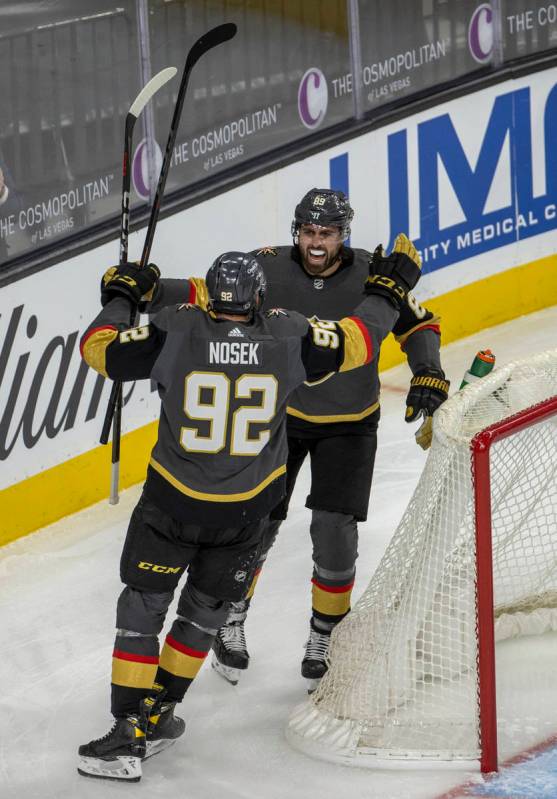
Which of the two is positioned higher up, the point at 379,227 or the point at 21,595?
the point at 379,227

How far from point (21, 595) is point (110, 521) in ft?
1.92

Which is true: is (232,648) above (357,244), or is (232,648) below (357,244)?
below

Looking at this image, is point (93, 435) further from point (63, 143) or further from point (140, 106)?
point (140, 106)

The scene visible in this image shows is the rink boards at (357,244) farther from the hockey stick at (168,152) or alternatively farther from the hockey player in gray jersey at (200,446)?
the hockey player in gray jersey at (200,446)

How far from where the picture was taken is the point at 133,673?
3615mm

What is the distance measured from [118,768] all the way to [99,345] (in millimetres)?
999

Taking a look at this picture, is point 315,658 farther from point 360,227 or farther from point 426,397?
point 360,227

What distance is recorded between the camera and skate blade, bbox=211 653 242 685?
423cm

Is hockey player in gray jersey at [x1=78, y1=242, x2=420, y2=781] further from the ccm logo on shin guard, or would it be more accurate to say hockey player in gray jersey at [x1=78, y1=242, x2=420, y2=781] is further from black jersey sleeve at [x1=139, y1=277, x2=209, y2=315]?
black jersey sleeve at [x1=139, y1=277, x2=209, y2=315]

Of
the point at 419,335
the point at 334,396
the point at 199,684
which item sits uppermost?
the point at 419,335

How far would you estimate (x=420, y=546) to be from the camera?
373cm

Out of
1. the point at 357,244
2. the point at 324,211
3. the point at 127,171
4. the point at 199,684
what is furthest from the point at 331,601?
the point at 357,244

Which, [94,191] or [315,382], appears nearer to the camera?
[315,382]

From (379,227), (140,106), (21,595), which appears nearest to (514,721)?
(21,595)
